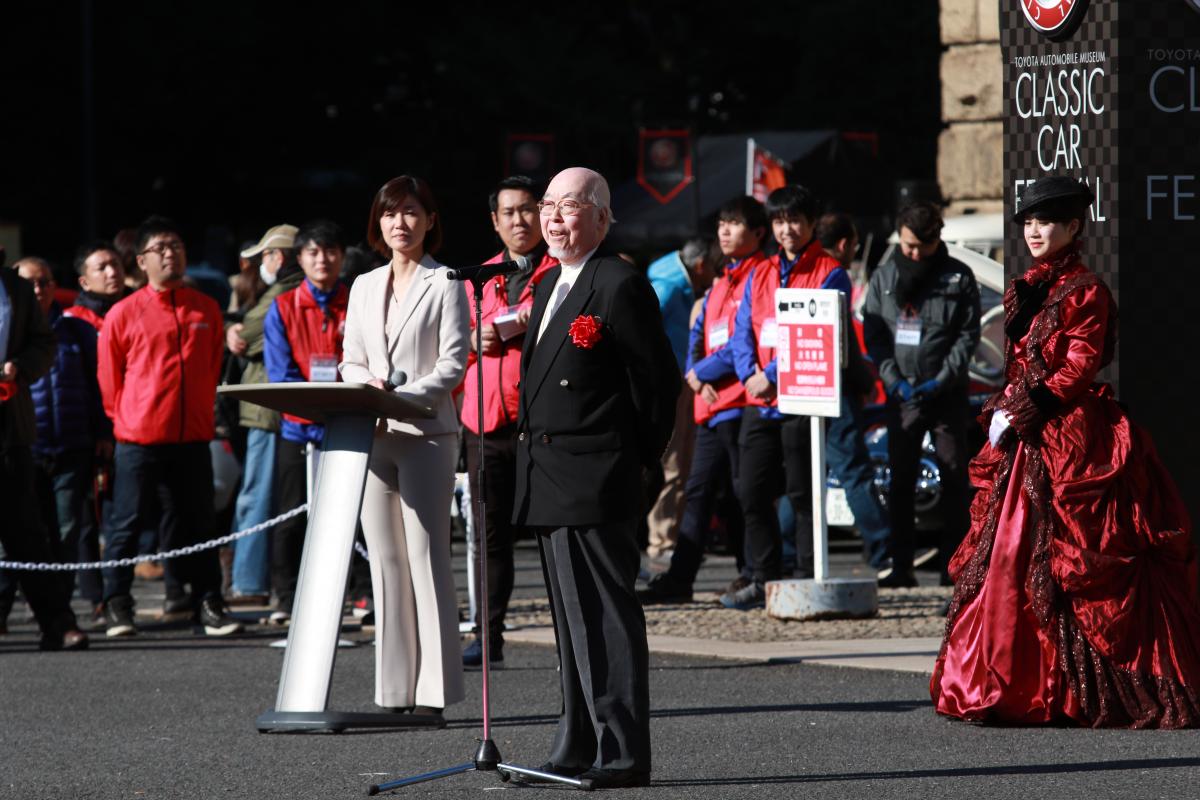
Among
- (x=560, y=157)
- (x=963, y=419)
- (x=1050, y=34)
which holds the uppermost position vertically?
(x=560, y=157)

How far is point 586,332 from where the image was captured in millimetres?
6914

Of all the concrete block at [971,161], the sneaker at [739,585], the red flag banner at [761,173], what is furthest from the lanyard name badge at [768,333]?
the red flag banner at [761,173]

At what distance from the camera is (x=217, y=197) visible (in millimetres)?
39500

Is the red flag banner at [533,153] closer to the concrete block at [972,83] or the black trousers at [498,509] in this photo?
the concrete block at [972,83]

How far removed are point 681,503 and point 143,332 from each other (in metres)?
4.32

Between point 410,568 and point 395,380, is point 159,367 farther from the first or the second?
point 395,380

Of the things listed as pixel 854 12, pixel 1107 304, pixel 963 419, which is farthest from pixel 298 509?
pixel 854 12

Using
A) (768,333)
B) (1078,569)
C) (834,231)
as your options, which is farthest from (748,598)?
(1078,569)

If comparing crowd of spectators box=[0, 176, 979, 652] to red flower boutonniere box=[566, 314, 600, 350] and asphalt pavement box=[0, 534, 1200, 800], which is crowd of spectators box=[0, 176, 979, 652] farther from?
red flower boutonniere box=[566, 314, 600, 350]

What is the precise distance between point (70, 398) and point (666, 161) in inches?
641

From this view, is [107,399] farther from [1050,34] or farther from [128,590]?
[1050,34]

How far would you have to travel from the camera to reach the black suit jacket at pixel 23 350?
10.9 meters

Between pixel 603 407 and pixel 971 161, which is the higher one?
pixel 971 161

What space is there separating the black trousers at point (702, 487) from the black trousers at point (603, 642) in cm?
467
